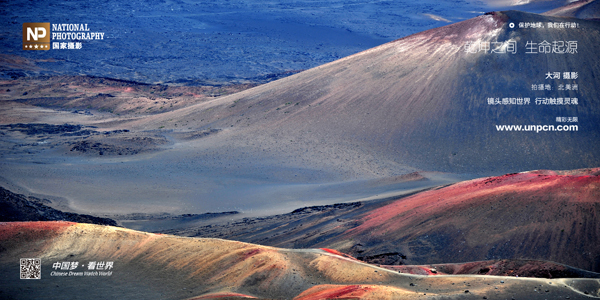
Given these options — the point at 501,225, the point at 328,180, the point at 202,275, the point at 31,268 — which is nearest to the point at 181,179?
the point at 328,180

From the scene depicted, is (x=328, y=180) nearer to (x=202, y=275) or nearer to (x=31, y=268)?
(x=202, y=275)

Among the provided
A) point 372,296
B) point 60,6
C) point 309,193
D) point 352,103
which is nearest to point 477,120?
point 352,103

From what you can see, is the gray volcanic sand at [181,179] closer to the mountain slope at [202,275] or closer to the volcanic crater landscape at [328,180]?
the volcanic crater landscape at [328,180]

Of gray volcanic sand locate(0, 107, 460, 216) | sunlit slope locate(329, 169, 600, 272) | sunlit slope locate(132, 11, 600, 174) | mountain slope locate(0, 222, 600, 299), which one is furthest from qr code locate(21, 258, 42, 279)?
sunlit slope locate(132, 11, 600, 174)

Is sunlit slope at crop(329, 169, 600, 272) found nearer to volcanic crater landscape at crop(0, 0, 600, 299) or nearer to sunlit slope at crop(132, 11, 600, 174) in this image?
volcanic crater landscape at crop(0, 0, 600, 299)

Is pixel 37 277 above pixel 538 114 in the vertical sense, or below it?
below

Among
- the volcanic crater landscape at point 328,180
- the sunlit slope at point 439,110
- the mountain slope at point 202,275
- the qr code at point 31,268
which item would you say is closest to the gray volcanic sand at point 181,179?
the volcanic crater landscape at point 328,180

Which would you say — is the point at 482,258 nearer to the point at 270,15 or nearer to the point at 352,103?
the point at 352,103
